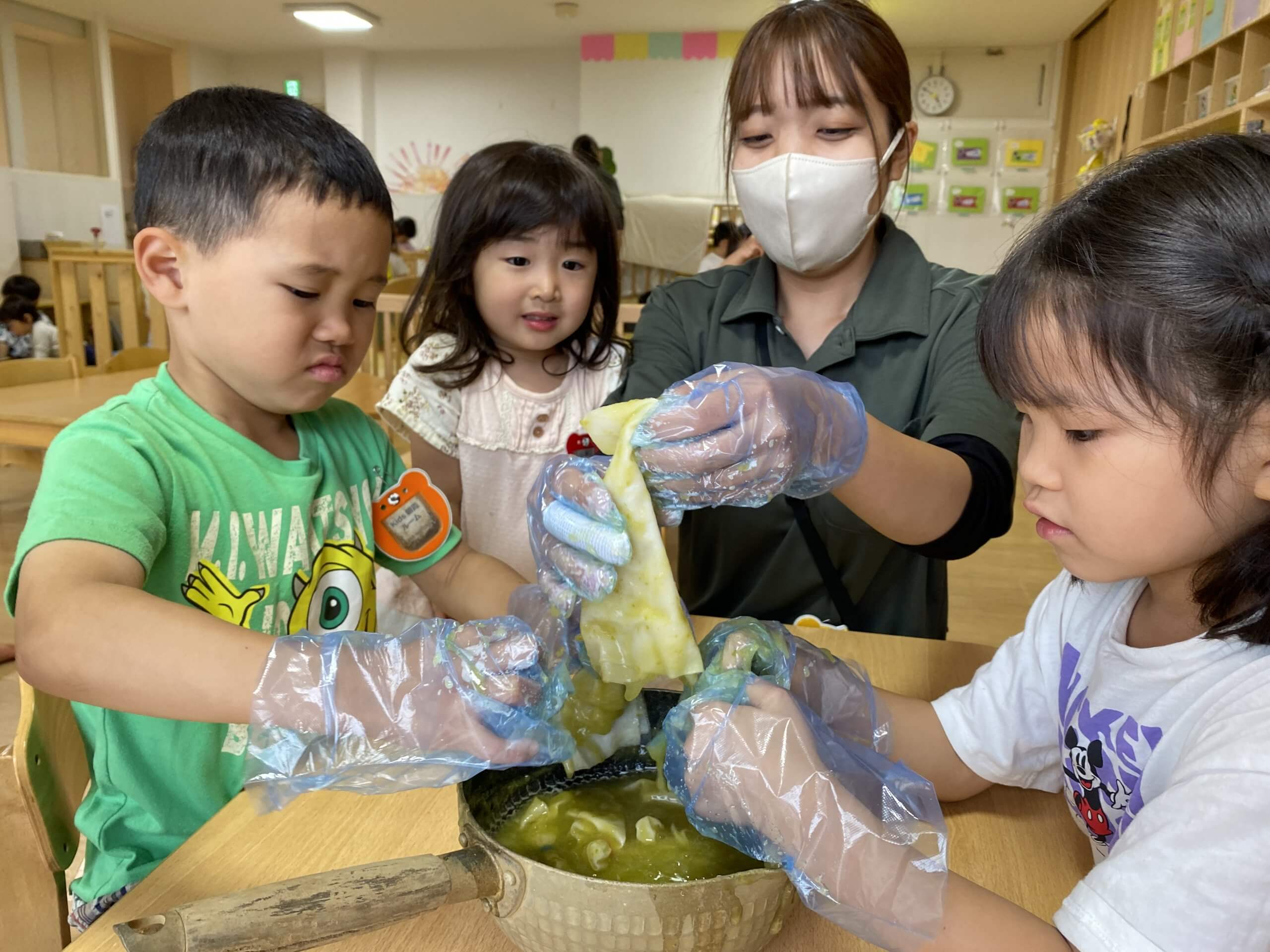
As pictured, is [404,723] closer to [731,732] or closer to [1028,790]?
[731,732]

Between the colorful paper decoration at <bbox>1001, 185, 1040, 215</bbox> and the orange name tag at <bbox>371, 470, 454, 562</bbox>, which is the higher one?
the colorful paper decoration at <bbox>1001, 185, 1040, 215</bbox>

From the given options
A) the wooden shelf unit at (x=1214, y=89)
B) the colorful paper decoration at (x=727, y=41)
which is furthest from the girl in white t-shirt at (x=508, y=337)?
the colorful paper decoration at (x=727, y=41)

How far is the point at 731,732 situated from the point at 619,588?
0.18m

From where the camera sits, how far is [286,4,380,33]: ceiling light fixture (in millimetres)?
6914

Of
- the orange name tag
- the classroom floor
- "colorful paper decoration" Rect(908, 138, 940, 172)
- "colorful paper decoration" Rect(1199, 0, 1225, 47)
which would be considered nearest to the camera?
the orange name tag

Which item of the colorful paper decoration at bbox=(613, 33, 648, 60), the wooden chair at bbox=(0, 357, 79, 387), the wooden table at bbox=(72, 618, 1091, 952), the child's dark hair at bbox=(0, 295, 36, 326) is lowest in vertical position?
the wooden table at bbox=(72, 618, 1091, 952)

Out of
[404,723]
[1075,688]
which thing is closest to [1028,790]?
[1075,688]

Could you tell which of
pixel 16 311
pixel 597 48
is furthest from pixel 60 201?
pixel 597 48

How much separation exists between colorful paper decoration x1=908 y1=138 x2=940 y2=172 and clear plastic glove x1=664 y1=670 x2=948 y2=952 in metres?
7.50

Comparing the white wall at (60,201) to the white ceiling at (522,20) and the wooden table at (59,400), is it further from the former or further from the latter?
the wooden table at (59,400)

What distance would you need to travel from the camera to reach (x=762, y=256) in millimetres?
1473

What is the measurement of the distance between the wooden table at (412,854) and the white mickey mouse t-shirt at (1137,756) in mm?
34

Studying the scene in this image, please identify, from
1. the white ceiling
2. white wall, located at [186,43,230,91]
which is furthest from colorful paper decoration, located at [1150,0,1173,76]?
white wall, located at [186,43,230,91]

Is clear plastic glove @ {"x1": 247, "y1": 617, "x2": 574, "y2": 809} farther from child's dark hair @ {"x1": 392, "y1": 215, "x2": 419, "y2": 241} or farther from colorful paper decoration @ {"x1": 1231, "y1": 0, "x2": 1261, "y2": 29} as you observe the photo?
child's dark hair @ {"x1": 392, "y1": 215, "x2": 419, "y2": 241}
